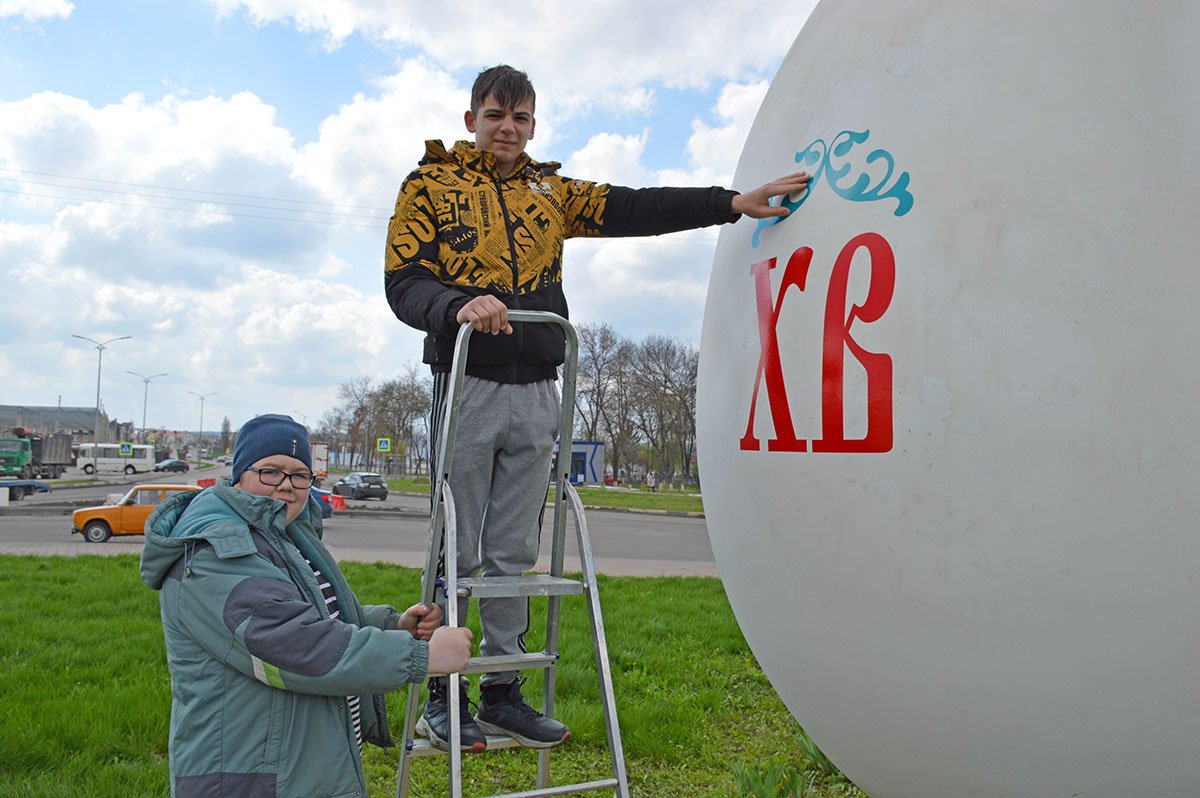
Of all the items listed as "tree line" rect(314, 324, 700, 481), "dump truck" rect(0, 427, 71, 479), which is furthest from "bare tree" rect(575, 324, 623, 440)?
"dump truck" rect(0, 427, 71, 479)

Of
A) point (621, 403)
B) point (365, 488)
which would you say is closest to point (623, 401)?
point (621, 403)

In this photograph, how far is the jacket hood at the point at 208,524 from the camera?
2.37 meters

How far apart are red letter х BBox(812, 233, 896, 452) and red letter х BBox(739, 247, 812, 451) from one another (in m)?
0.11

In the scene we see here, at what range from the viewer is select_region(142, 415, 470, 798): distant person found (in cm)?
231

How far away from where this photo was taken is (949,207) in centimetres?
226

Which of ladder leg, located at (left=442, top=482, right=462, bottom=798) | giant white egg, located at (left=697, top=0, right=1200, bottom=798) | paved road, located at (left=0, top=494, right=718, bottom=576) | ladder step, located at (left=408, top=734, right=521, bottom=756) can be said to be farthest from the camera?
paved road, located at (left=0, top=494, right=718, bottom=576)

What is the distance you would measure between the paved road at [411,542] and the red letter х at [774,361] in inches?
277

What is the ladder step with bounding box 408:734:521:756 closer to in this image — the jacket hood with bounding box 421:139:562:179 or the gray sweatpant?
the gray sweatpant

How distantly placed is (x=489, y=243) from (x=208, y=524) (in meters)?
1.26

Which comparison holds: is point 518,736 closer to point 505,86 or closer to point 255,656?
point 255,656

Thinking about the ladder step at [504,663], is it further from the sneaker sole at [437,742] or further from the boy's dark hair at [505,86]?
the boy's dark hair at [505,86]

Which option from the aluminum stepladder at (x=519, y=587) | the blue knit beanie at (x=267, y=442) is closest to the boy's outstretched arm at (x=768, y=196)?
the aluminum stepladder at (x=519, y=587)

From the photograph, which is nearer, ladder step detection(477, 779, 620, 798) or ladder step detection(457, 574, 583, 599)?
ladder step detection(477, 779, 620, 798)

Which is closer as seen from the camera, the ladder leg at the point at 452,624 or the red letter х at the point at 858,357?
the red letter х at the point at 858,357
